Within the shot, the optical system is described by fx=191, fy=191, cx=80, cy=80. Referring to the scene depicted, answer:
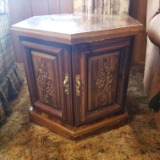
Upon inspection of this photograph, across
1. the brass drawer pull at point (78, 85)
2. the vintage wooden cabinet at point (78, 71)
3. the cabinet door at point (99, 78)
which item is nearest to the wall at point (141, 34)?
the vintage wooden cabinet at point (78, 71)

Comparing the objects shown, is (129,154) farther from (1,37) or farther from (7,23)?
(7,23)

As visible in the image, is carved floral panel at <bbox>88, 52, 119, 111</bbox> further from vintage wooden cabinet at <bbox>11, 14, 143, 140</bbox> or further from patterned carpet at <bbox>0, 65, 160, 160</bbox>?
patterned carpet at <bbox>0, 65, 160, 160</bbox>

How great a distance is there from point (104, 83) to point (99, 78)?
0.16ft

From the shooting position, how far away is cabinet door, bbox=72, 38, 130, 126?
84cm

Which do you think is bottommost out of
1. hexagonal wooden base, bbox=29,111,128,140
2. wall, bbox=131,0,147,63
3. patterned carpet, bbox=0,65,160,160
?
patterned carpet, bbox=0,65,160,160

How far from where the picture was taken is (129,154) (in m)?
0.92

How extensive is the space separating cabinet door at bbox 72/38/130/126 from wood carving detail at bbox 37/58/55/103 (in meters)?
0.15

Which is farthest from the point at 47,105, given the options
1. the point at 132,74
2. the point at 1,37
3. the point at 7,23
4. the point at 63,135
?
the point at 132,74

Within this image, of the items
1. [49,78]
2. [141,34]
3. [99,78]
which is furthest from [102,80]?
[141,34]

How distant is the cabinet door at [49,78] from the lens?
859 millimetres

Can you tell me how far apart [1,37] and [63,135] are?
29.4 inches

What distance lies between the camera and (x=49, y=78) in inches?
37.5

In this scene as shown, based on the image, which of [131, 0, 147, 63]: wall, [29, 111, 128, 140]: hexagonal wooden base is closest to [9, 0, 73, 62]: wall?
[131, 0, 147, 63]: wall

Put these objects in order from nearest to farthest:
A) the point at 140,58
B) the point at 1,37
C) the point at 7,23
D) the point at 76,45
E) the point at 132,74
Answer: the point at 76,45, the point at 1,37, the point at 7,23, the point at 132,74, the point at 140,58
